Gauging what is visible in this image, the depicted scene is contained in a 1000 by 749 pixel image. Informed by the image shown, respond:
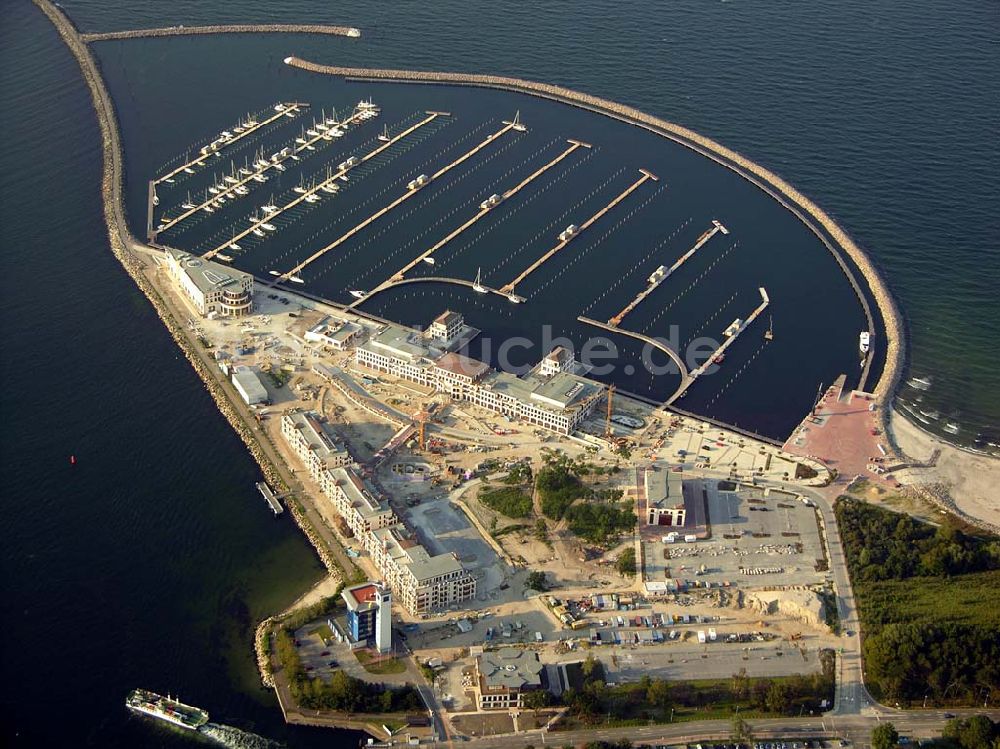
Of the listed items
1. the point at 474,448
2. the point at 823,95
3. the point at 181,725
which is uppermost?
the point at 823,95

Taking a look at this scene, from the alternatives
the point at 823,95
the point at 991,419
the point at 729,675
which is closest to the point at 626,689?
the point at 729,675

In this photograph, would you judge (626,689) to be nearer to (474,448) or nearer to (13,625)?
(474,448)

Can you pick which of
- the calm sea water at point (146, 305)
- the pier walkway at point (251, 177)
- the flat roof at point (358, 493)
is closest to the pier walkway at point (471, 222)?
the calm sea water at point (146, 305)

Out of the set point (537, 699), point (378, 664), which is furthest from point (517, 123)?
point (537, 699)

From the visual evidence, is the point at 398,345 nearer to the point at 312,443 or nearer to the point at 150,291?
the point at 312,443

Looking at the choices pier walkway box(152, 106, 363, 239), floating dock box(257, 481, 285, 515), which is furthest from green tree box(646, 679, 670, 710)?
pier walkway box(152, 106, 363, 239)
